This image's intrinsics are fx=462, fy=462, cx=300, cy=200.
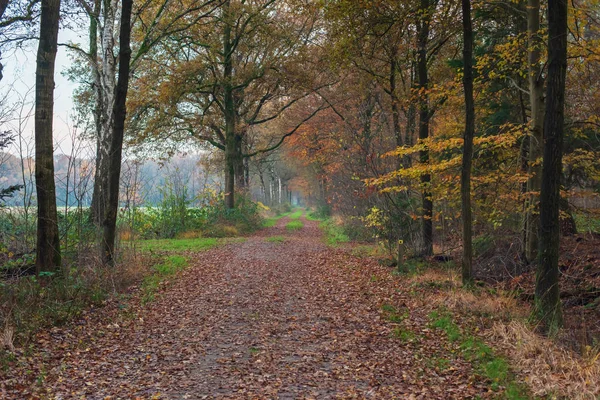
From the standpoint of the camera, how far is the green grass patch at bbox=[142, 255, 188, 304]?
9.56m

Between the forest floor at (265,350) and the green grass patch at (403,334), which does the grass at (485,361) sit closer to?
the forest floor at (265,350)

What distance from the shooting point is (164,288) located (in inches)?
400

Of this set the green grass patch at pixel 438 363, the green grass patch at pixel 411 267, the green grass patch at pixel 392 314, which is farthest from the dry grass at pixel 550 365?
the green grass patch at pixel 411 267

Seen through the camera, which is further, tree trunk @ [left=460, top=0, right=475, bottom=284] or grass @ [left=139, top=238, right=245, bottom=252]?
grass @ [left=139, top=238, right=245, bottom=252]

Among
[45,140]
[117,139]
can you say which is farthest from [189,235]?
[45,140]

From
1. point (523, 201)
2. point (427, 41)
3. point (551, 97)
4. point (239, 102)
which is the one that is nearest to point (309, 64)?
point (239, 102)

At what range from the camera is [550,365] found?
5281 millimetres

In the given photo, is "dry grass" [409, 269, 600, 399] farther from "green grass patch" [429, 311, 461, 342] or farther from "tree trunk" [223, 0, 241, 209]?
"tree trunk" [223, 0, 241, 209]

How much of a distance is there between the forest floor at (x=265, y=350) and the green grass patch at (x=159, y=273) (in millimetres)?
227

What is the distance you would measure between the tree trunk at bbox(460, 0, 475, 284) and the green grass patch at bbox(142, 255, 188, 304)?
639 centimetres

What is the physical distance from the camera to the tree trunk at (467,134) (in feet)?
28.3

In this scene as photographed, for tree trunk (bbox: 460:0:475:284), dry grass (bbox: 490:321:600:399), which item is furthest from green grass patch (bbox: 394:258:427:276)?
dry grass (bbox: 490:321:600:399)

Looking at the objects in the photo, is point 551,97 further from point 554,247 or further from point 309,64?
point 309,64

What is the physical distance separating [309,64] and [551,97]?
1821 cm
